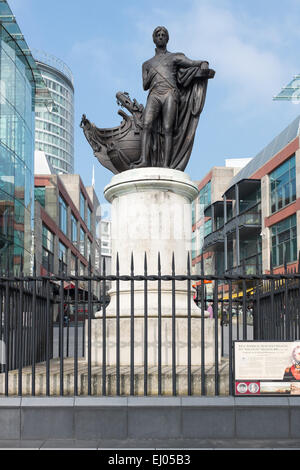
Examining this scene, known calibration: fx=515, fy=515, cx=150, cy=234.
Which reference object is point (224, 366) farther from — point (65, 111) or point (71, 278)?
point (65, 111)

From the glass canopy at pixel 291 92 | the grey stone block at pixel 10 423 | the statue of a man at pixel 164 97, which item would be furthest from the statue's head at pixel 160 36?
the glass canopy at pixel 291 92

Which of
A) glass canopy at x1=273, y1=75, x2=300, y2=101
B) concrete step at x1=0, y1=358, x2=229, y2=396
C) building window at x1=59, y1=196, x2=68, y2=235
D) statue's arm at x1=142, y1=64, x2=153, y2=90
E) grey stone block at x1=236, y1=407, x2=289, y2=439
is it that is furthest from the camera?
building window at x1=59, y1=196, x2=68, y2=235

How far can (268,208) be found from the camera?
159 feet

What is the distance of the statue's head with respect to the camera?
9688 millimetres

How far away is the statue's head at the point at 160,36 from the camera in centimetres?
969

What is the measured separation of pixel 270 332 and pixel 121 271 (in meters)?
2.73

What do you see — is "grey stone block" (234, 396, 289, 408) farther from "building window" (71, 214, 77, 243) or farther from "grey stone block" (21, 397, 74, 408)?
"building window" (71, 214, 77, 243)

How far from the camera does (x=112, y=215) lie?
9.44 m

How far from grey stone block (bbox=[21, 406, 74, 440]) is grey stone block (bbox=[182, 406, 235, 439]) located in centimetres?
136

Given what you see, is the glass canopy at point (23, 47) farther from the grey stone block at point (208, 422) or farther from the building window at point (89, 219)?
the building window at point (89, 219)

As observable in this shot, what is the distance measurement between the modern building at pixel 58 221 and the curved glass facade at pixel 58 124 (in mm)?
90455

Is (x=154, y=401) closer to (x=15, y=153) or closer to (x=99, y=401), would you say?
(x=99, y=401)

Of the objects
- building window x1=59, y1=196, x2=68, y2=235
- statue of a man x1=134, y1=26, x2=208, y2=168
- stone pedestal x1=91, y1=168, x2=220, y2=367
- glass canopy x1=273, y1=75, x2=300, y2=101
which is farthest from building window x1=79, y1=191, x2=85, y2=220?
stone pedestal x1=91, y1=168, x2=220, y2=367

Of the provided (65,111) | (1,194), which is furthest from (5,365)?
(65,111)
